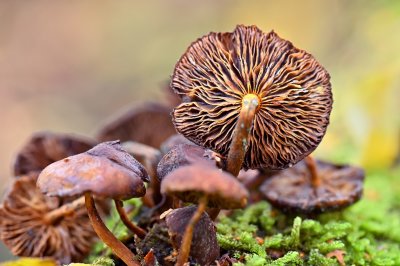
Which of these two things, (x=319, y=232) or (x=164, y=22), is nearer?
(x=319, y=232)

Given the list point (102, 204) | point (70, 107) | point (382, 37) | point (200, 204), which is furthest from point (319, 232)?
point (70, 107)

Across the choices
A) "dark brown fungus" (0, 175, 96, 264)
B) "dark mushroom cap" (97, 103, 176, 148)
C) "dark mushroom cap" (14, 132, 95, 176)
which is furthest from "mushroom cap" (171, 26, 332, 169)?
"dark mushroom cap" (97, 103, 176, 148)

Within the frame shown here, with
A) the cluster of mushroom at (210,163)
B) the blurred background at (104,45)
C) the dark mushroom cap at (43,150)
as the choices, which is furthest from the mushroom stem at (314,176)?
the blurred background at (104,45)

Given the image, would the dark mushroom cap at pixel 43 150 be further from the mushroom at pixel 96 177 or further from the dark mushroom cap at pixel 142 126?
the mushroom at pixel 96 177

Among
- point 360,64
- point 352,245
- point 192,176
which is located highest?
point 360,64

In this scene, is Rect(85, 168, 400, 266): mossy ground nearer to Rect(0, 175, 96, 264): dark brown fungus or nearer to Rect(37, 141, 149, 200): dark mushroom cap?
Rect(0, 175, 96, 264): dark brown fungus

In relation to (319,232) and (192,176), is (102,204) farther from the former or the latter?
(192,176)
